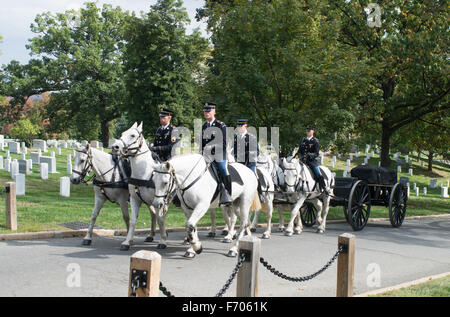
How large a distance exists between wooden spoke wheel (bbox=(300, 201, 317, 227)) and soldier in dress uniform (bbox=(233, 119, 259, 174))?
4.07 metres

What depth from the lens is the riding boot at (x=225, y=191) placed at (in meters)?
9.29

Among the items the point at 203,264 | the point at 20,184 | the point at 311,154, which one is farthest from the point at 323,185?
the point at 20,184

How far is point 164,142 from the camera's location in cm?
1034

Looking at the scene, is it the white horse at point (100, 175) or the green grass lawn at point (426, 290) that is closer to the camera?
the green grass lawn at point (426, 290)

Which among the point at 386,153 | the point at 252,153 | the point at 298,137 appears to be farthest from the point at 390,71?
the point at 252,153

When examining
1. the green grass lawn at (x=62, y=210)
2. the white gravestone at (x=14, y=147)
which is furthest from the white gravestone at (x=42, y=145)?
the green grass lawn at (x=62, y=210)

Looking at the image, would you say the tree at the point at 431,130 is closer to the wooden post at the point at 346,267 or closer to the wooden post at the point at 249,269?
the wooden post at the point at 346,267

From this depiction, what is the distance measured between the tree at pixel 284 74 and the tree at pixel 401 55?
4234mm

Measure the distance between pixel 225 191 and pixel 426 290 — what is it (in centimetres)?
411

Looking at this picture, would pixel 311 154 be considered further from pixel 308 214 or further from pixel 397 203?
pixel 397 203

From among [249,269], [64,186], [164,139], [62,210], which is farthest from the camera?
[64,186]
